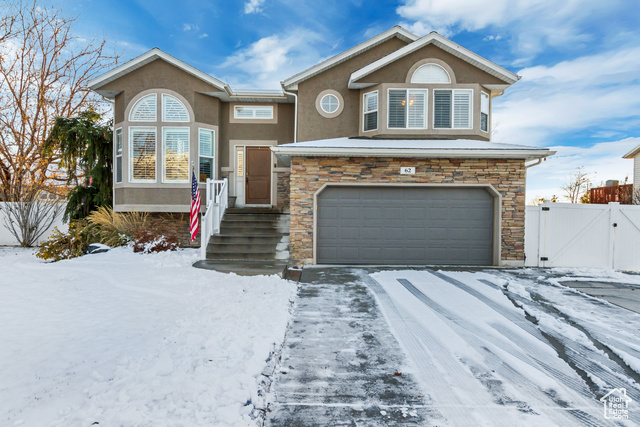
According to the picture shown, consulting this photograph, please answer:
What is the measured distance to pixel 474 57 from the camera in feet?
30.5

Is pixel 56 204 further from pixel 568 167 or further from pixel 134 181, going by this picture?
pixel 568 167

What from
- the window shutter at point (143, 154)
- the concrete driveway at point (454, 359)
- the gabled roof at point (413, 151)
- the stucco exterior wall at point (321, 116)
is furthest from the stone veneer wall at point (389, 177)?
the window shutter at point (143, 154)

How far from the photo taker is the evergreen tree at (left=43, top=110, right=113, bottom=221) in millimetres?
11062

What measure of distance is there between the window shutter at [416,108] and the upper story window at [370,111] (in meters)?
0.96

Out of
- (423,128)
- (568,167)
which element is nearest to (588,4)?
(423,128)

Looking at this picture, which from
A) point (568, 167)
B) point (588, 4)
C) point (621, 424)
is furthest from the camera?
point (568, 167)

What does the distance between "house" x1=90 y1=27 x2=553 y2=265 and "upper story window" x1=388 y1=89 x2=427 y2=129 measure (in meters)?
0.03

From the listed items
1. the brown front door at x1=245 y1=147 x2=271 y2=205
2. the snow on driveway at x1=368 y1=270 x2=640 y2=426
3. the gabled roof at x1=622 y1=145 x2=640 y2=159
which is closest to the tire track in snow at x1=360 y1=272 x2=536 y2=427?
the snow on driveway at x1=368 y1=270 x2=640 y2=426

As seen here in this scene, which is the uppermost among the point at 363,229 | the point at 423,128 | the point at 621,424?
the point at 423,128

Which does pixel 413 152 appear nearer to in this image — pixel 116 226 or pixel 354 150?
pixel 354 150

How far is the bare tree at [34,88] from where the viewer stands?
47.1ft

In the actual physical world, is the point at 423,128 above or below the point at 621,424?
above

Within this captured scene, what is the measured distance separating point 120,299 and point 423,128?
837cm

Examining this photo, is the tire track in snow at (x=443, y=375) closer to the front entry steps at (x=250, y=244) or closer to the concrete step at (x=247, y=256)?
the front entry steps at (x=250, y=244)
